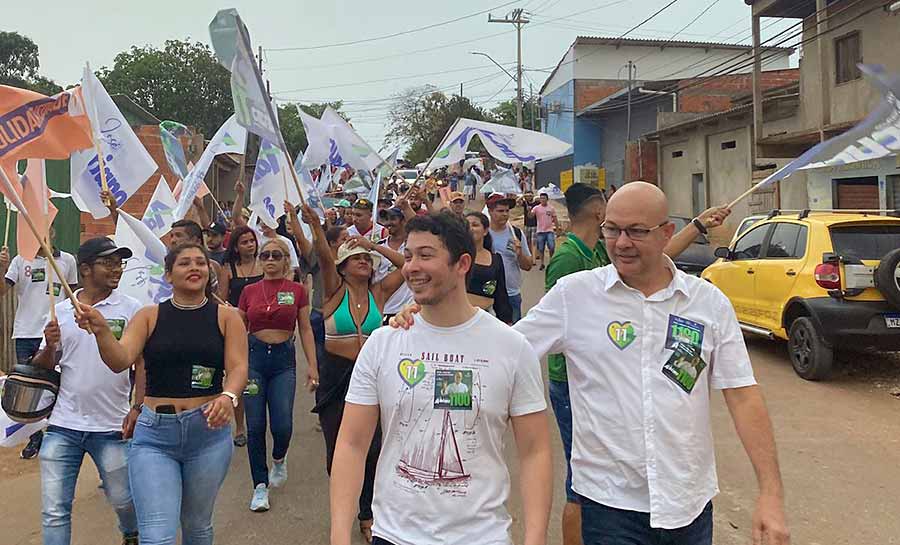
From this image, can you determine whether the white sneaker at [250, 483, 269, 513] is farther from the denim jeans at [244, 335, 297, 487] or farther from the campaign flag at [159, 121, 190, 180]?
the campaign flag at [159, 121, 190, 180]

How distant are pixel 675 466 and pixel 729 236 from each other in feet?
70.8

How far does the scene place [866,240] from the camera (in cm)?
783

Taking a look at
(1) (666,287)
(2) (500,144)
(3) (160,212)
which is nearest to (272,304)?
(3) (160,212)

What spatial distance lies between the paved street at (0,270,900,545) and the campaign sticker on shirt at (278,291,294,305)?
131 cm

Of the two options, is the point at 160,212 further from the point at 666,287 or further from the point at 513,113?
the point at 513,113

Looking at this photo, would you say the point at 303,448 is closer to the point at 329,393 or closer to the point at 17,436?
the point at 329,393

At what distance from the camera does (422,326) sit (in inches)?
94.0

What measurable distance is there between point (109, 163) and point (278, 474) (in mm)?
2892

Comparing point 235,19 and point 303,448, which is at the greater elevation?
point 235,19

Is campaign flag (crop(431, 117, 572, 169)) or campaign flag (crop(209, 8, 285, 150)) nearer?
campaign flag (crop(209, 8, 285, 150))

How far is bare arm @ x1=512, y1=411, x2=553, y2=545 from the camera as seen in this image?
2.31 meters

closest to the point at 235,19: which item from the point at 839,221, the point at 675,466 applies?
the point at 675,466

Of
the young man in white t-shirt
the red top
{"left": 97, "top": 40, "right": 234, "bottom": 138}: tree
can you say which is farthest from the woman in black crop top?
{"left": 97, "top": 40, "right": 234, "bottom": 138}: tree

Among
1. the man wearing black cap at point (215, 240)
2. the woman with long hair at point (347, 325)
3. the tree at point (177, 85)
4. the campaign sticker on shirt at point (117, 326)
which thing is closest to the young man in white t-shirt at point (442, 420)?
the woman with long hair at point (347, 325)
